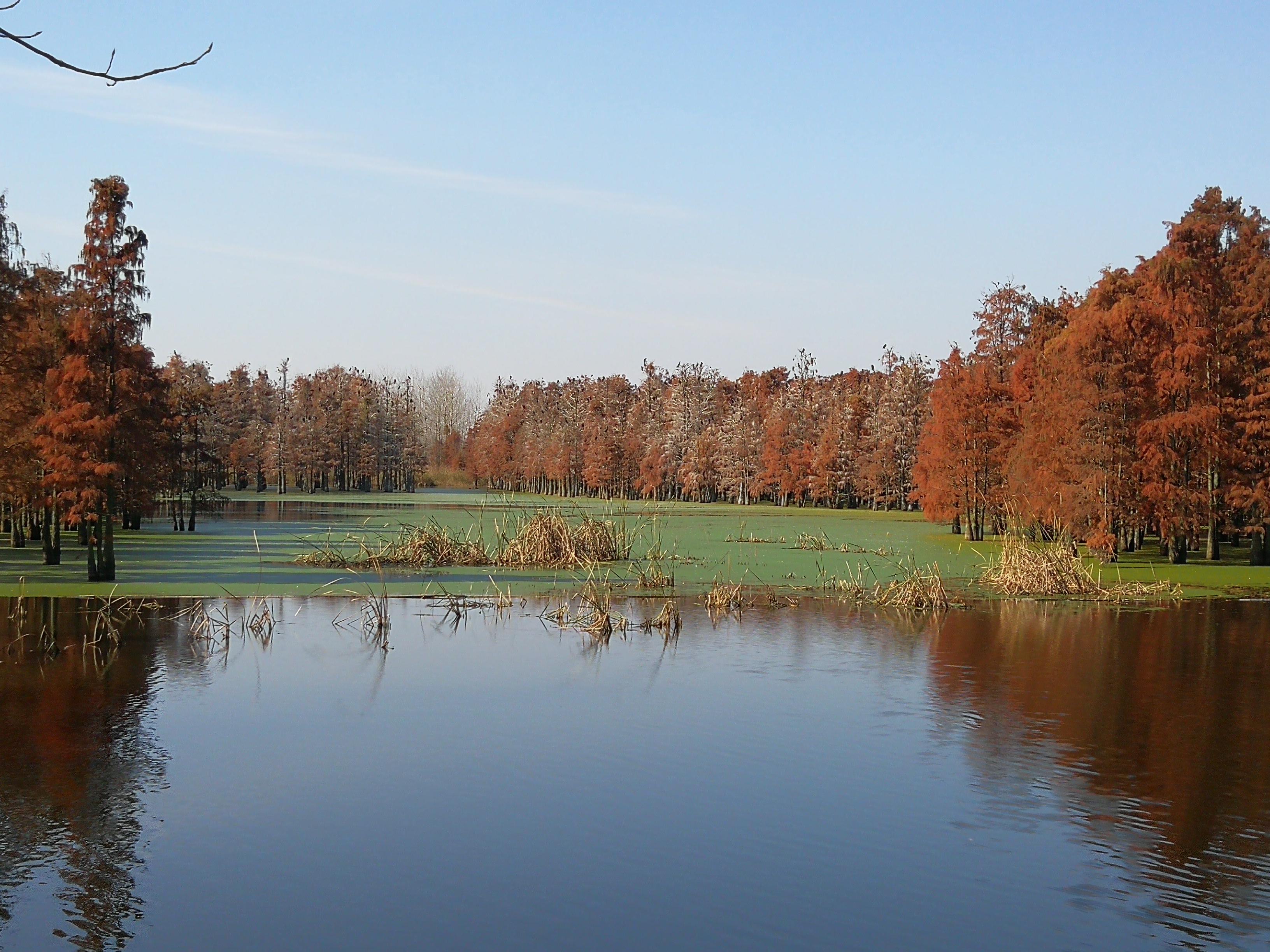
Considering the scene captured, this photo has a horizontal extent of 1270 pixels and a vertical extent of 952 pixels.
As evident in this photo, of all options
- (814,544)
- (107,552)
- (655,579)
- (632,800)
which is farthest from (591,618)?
(814,544)

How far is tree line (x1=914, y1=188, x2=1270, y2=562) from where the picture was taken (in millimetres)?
38344

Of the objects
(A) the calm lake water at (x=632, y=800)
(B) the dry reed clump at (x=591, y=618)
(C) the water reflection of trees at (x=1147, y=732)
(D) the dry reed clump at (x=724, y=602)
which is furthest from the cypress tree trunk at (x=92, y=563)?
(C) the water reflection of trees at (x=1147, y=732)

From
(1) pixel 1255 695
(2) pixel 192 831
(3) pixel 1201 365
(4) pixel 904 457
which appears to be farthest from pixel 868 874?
(4) pixel 904 457

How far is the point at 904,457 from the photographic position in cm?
8181

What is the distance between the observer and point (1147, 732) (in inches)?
563

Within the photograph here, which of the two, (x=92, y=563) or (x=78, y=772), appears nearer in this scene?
(x=78, y=772)

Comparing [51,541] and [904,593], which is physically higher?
[51,541]

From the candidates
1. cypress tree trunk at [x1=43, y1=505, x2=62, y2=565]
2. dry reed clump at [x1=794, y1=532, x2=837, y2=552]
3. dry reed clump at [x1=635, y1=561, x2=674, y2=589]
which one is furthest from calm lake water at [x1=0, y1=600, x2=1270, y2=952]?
dry reed clump at [x1=794, y1=532, x2=837, y2=552]

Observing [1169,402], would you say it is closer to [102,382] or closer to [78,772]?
[102,382]

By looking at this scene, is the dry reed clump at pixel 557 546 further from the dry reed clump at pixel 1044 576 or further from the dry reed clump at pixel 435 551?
the dry reed clump at pixel 1044 576

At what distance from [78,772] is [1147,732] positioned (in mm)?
11572

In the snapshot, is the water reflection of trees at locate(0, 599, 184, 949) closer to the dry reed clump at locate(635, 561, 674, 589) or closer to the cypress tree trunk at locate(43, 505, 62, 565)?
the dry reed clump at locate(635, 561, 674, 589)

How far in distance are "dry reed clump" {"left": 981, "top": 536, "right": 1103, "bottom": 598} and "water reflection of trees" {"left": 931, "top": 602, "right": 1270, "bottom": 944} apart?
395cm

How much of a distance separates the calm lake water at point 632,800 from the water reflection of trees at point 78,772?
0.14 ft
